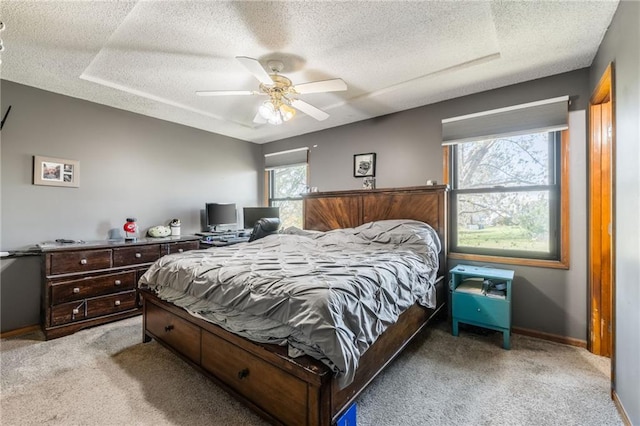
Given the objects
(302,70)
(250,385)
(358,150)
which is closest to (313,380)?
(250,385)

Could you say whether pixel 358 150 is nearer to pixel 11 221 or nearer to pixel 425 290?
pixel 425 290

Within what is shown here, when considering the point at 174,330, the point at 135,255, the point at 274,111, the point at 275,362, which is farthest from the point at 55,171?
the point at 275,362

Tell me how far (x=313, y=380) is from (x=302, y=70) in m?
2.63

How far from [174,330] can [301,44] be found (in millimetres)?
2545

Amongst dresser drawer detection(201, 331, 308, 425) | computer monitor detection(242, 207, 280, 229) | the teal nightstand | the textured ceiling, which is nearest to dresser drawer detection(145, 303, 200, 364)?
dresser drawer detection(201, 331, 308, 425)

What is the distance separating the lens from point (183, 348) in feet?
7.16

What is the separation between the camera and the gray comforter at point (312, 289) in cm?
140

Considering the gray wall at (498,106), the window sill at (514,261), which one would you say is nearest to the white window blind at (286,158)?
the gray wall at (498,106)

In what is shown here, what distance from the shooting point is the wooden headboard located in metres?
3.26

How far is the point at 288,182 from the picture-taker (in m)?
5.41

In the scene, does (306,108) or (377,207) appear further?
(377,207)

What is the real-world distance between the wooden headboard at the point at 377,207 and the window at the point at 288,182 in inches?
30.2

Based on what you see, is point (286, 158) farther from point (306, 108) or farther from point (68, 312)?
point (68, 312)

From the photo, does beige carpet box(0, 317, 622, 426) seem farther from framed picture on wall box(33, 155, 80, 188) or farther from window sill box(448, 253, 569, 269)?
framed picture on wall box(33, 155, 80, 188)
